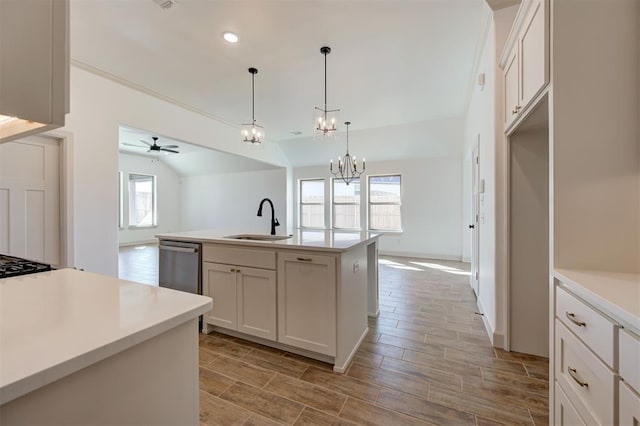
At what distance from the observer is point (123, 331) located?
70 cm

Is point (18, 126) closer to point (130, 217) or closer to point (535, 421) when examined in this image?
point (535, 421)

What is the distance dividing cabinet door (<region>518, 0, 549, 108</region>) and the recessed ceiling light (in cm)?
250

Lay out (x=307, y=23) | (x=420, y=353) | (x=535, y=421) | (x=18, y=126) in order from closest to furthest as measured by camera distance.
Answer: (x=18, y=126) → (x=535, y=421) → (x=420, y=353) → (x=307, y=23)

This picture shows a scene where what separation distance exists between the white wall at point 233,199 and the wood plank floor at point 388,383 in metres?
5.76

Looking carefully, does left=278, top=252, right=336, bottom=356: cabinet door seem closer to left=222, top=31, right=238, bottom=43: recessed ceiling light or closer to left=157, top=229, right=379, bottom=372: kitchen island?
left=157, top=229, right=379, bottom=372: kitchen island

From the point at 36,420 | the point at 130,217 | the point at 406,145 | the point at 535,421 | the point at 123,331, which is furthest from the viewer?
the point at 130,217

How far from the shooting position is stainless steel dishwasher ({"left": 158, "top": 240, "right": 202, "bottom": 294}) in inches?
105

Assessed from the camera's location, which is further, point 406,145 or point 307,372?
point 406,145

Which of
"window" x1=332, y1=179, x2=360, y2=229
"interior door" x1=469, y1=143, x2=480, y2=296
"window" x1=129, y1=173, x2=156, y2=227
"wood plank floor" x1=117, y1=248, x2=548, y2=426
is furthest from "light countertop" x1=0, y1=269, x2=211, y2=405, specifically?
"window" x1=129, y1=173, x2=156, y2=227

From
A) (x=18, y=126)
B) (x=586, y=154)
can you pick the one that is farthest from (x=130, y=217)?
(x=586, y=154)

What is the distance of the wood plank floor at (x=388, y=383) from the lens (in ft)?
5.37

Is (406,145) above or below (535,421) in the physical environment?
above

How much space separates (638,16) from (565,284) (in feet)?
4.10

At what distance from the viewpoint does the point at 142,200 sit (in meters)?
9.47
